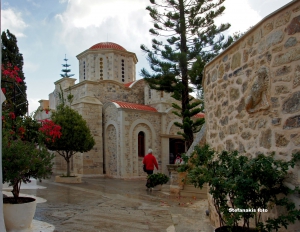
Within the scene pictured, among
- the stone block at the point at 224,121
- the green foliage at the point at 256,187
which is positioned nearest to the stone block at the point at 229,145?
the stone block at the point at 224,121

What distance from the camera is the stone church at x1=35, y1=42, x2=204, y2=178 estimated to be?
16688 mm

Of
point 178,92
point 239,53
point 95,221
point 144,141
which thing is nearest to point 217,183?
point 239,53

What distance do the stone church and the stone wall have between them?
1256 cm

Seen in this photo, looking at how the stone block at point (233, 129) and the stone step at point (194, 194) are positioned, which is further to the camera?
the stone step at point (194, 194)

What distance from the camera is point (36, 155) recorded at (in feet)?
16.1

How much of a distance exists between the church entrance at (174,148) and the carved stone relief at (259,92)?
15.3m

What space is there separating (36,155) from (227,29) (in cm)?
1147

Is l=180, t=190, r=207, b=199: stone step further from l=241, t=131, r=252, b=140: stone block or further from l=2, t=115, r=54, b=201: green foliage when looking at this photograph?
l=241, t=131, r=252, b=140: stone block

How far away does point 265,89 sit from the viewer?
129 inches

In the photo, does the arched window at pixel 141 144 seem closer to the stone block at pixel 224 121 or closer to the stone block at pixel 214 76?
the stone block at pixel 214 76

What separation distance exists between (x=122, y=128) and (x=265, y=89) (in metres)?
13.5

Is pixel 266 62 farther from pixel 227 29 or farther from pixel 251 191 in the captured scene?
pixel 227 29

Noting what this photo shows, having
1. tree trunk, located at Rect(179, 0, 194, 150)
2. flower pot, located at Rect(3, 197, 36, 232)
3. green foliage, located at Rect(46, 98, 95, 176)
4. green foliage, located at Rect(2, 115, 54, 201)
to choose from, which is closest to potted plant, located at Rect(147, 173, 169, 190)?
tree trunk, located at Rect(179, 0, 194, 150)

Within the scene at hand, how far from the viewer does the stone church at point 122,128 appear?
1669 cm
